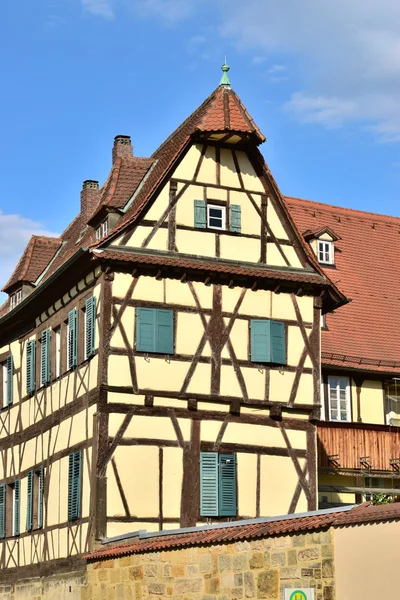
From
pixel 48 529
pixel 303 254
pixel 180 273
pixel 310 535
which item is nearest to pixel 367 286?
pixel 303 254

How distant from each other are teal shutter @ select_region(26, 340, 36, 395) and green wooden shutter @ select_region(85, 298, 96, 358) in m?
4.28

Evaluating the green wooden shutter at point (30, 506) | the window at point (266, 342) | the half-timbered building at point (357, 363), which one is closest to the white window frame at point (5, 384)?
the green wooden shutter at point (30, 506)

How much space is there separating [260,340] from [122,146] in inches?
307

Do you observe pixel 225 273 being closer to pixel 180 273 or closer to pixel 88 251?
pixel 180 273

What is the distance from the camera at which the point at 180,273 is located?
89.6 ft

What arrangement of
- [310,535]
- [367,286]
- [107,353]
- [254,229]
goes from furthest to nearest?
[367,286]
[254,229]
[107,353]
[310,535]

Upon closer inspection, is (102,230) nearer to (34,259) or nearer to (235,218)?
(235,218)

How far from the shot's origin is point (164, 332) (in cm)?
2675

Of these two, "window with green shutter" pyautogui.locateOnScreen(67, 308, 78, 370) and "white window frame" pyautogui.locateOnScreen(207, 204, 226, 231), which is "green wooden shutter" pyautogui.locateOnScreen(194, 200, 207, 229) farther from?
"window with green shutter" pyautogui.locateOnScreen(67, 308, 78, 370)

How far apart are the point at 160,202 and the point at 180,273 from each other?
64.7 inches

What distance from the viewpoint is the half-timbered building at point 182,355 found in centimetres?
2611

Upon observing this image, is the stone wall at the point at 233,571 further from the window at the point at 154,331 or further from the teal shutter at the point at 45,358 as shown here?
the teal shutter at the point at 45,358

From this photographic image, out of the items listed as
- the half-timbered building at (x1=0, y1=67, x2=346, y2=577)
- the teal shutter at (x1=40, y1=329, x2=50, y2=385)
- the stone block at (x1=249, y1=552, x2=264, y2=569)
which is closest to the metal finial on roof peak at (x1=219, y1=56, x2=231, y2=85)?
the half-timbered building at (x1=0, y1=67, x2=346, y2=577)

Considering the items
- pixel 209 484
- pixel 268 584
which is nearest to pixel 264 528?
pixel 268 584
